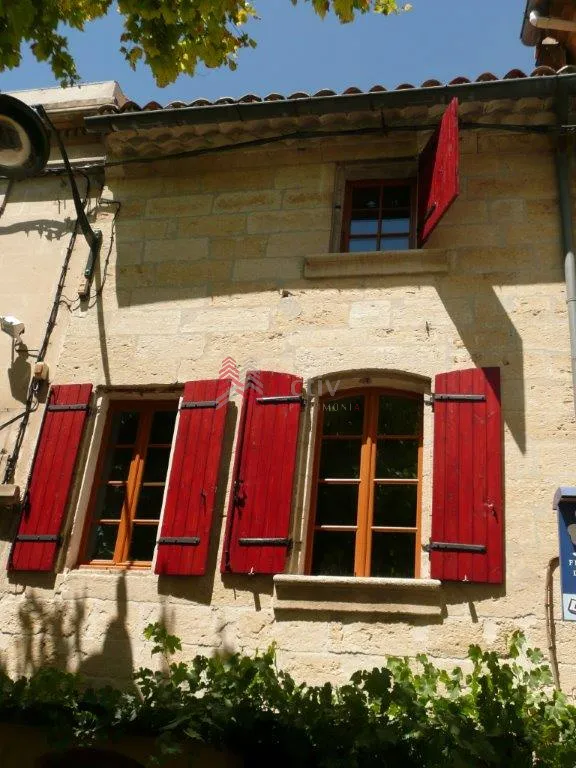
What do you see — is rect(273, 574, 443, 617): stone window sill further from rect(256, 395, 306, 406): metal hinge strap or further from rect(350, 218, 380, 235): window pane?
rect(350, 218, 380, 235): window pane

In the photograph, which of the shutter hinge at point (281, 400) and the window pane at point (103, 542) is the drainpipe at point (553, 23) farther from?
the window pane at point (103, 542)

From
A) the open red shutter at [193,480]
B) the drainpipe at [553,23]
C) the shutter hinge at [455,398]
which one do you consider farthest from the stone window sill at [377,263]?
the drainpipe at [553,23]

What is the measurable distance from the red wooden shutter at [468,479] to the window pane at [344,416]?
1.98ft

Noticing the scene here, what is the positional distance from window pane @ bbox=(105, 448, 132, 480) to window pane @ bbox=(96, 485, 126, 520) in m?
0.09

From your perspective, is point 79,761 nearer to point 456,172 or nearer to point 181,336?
point 181,336

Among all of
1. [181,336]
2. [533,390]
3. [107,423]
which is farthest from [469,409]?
[107,423]

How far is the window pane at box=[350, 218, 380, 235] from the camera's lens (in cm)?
643

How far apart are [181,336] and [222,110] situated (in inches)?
79.4

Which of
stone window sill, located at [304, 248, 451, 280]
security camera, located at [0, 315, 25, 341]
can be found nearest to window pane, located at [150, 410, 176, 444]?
security camera, located at [0, 315, 25, 341]

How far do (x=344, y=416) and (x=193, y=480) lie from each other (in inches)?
47.9

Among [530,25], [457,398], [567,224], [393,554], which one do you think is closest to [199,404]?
[393,554]

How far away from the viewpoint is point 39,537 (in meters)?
5.27

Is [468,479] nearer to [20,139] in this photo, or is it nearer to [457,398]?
[457,398]

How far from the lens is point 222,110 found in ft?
20.8
